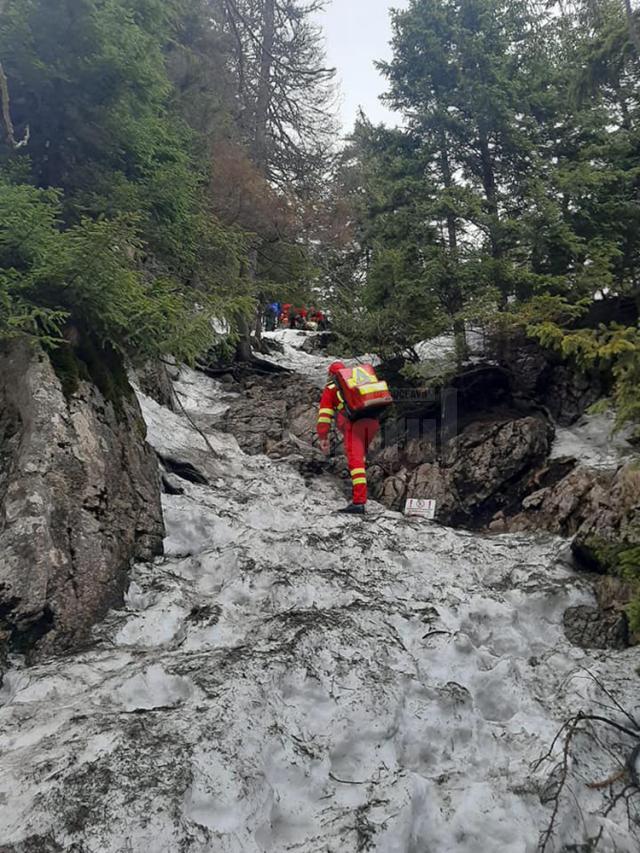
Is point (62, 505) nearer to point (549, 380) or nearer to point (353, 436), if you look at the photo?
point (353, 436)

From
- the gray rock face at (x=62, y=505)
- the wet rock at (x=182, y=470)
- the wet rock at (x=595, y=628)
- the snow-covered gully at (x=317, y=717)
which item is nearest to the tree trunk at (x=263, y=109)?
the wet rock at (x=182, y=470)

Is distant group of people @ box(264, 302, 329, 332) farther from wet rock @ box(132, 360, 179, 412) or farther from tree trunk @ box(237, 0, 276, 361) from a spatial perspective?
wet rock @ box(132, 360, 179, 412)

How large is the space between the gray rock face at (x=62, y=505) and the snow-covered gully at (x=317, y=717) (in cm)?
27

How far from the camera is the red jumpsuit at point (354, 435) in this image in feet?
27.5

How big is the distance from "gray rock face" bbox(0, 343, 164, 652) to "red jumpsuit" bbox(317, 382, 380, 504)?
318 cm

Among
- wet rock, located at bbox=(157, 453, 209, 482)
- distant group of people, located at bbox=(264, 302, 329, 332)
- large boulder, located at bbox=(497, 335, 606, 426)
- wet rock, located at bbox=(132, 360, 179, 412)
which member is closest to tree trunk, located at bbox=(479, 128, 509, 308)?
large boulder, located at bbox=(497, 335, 606, 426)

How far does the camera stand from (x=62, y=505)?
4645 mm

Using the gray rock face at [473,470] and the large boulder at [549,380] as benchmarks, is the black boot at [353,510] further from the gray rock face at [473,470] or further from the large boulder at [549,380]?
the large boulder at [549,380]

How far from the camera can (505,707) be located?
385cm

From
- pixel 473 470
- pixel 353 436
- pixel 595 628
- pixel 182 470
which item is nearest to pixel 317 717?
pixel 595 628

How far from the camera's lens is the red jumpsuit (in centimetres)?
839

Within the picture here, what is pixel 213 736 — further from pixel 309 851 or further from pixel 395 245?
pixel 395 245

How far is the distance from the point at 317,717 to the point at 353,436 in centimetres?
534

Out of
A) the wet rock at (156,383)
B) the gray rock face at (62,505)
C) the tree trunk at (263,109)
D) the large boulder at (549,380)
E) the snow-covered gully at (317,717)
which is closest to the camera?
the snow-covered gully at (317,717)
